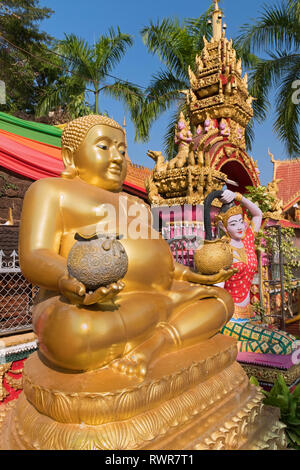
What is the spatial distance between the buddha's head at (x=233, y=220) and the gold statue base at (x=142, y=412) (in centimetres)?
159

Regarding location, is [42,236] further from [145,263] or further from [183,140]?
[183,140]

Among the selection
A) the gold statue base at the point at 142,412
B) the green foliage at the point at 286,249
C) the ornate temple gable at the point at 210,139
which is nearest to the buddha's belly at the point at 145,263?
the gold statue base at the point at 142,412

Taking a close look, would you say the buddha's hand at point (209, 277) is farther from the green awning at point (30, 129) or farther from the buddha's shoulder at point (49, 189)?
the green awning at point (30, 129)

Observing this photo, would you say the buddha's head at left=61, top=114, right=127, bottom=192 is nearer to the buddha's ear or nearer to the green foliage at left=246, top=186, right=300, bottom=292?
the buddha's ear

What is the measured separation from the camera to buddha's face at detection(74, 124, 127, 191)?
1634mm

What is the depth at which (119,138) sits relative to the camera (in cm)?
169

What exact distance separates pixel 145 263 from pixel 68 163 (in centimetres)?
68

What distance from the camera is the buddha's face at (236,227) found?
294 cm

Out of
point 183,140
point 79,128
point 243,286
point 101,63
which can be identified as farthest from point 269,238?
point 101,63

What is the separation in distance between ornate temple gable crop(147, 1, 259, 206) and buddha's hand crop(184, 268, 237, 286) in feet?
7.76

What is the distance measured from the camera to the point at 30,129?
5.45 meters

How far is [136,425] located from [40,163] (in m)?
4.23

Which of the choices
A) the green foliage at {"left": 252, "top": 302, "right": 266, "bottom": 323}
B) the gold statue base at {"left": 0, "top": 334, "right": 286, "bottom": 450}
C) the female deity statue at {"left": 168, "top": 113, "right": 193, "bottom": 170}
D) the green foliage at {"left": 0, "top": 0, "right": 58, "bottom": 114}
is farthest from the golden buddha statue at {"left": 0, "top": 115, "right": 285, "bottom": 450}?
the green foliage at {"left": 0, "top": 0, "right": 58, "bottom": 114}

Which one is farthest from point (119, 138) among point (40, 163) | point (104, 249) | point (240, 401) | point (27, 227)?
point (40, 163)
